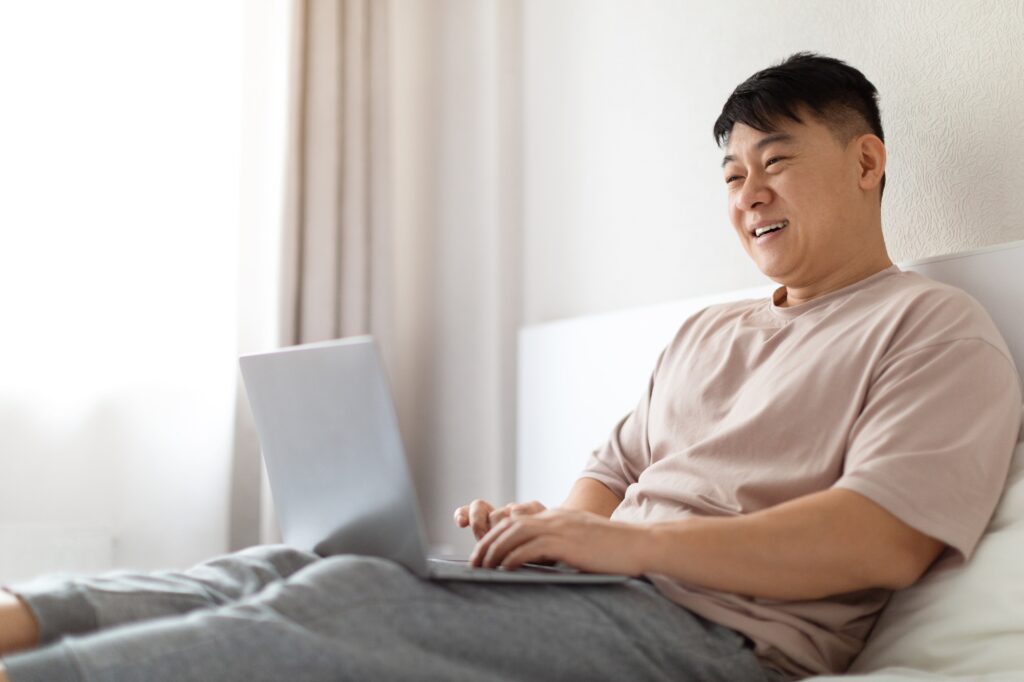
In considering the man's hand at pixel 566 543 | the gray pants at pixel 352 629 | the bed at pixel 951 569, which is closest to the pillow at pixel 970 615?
the bed at pixel 951 569

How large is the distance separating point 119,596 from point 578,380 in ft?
4.76

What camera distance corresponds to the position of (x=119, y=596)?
0.97 meters

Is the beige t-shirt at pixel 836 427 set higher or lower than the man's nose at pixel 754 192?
lower

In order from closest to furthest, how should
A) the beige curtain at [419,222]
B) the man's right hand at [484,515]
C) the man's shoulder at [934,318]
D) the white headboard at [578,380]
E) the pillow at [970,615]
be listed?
the pillow at [970,615], the man's shoulder at [934,318], the man's right hand at [484,515], the white headboard at [578,380], the beige curtain at [419,222]

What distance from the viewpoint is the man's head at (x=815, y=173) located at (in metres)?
1.40

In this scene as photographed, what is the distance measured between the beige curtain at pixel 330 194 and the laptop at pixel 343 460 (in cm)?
175

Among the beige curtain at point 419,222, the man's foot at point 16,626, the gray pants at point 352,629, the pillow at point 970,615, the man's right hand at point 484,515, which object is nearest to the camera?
the gray pants at point 352,629

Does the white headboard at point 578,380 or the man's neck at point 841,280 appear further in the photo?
the white headboard at point 578,380

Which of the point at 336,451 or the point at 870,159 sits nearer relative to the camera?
the point at 336,451

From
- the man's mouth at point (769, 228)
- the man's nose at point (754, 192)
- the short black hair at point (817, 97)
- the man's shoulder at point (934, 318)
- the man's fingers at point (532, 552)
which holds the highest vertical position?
the short black hair at point (817, 97)

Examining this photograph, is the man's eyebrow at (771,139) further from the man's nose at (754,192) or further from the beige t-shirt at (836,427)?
the beige t-shirt at (836,427)

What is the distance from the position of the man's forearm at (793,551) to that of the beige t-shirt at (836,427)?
0.03 metres

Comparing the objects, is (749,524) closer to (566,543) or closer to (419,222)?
(566,543)

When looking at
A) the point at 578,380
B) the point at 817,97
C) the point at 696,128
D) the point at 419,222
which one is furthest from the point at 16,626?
the point at 419,222
